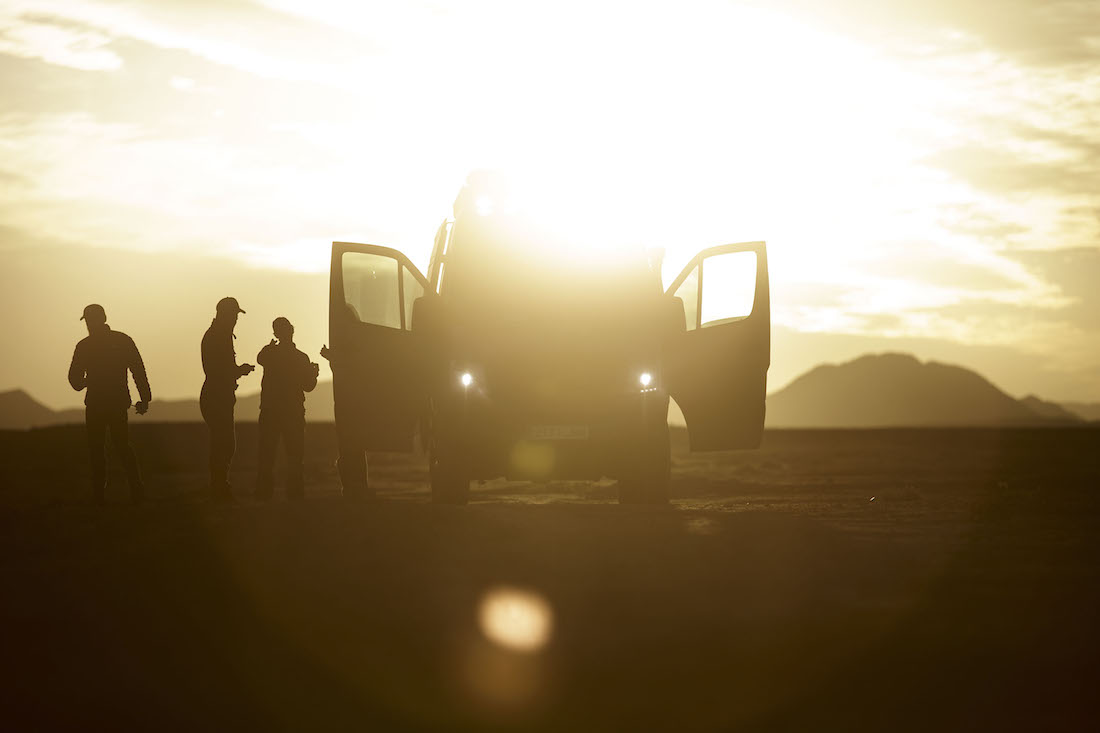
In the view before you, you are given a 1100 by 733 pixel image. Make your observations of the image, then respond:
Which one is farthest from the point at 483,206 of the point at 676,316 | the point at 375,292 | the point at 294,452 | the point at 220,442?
the point at 220,442

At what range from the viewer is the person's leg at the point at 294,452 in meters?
14.6

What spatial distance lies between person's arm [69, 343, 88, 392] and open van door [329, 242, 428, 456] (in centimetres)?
274

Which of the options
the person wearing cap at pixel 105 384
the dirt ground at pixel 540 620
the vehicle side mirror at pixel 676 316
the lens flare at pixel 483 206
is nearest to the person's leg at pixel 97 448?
the person wearing cap at pixel 105 384

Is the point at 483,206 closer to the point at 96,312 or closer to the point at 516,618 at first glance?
the point at 96,312

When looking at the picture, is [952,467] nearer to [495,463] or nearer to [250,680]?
[495,463]

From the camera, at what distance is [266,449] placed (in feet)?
48.1

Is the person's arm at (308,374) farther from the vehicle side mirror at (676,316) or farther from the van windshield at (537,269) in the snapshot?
the vehicle side mirror at (676,316)

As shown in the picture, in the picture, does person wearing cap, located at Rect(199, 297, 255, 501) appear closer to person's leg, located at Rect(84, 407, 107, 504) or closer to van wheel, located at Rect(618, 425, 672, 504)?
person's leg, located at Rect(84, 407, 107, 504)

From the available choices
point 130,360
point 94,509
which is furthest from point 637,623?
point 130,360

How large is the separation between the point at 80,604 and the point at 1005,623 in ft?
16.7

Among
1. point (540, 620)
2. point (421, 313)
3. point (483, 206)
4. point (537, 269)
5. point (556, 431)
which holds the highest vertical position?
point (483, 206)

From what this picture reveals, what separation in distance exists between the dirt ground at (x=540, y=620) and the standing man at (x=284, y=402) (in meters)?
2.04

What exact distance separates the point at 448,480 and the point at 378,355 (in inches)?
57.5

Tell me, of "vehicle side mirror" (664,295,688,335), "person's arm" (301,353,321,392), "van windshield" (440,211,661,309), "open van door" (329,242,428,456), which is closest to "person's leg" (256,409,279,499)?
"person's arm" (301,353,321,392)
